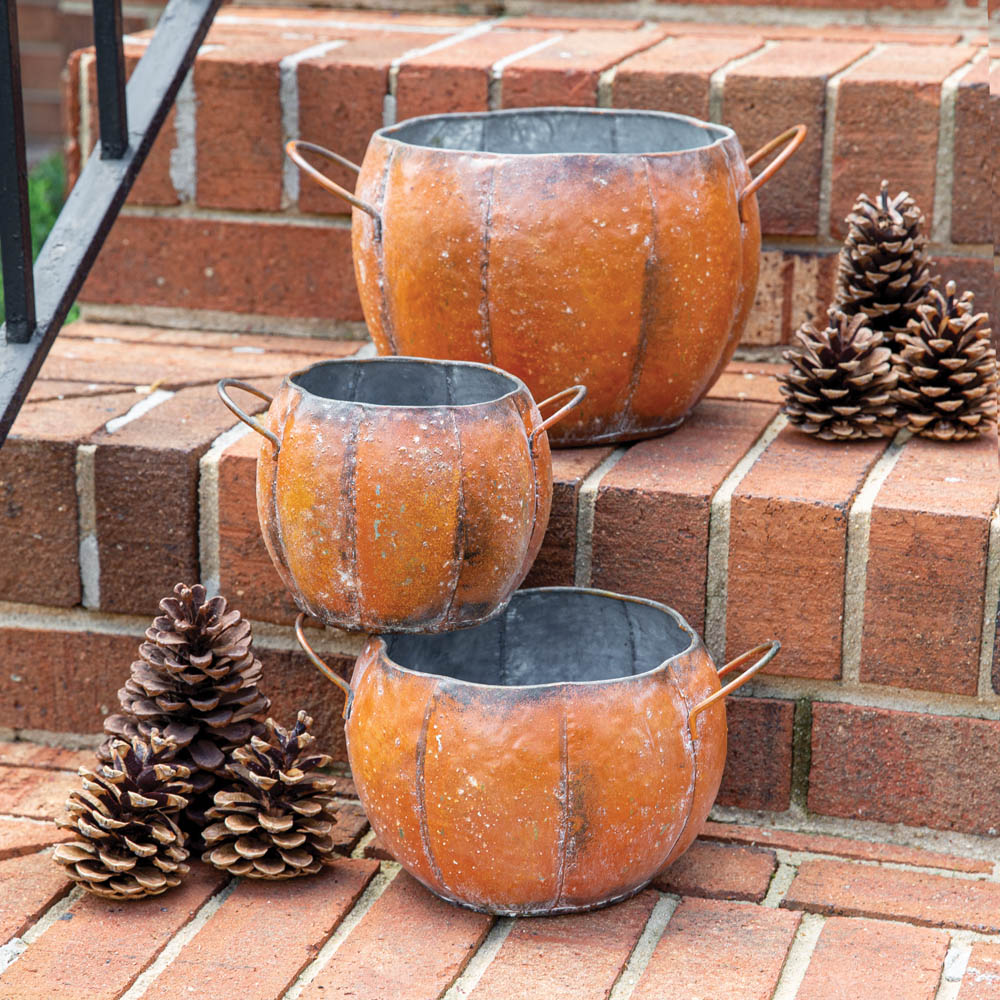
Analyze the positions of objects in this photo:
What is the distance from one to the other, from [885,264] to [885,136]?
0.88 ft

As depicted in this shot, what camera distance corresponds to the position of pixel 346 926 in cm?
141

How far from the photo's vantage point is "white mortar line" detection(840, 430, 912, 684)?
1.48 m

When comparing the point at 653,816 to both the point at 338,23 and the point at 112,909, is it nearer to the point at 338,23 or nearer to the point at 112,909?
the point at 112,909

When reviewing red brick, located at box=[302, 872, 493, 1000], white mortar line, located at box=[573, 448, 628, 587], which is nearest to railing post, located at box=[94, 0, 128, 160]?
white mortar line, located at box=[573, 448, 628, 587]

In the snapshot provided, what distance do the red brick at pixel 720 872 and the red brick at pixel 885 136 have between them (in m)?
0.84

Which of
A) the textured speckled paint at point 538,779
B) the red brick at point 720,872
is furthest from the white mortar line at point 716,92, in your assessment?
the red brick at point 720,872

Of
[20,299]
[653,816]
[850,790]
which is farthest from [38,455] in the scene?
[850,790]

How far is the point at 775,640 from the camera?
1516 mm

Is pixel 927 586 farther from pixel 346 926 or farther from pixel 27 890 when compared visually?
pixel 27 890

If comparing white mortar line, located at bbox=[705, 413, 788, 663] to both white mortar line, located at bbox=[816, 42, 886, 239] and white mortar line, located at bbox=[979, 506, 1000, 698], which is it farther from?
white mortar line, located at bbox=[816, 42, 886, 239]

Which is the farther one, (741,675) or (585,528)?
(585,528)

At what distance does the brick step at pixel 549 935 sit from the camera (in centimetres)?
131

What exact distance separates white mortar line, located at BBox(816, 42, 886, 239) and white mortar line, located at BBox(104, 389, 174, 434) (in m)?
0.87

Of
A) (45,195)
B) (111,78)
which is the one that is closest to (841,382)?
(111,78)
